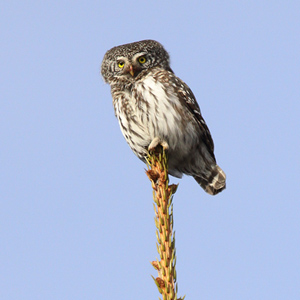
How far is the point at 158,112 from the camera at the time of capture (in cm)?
481

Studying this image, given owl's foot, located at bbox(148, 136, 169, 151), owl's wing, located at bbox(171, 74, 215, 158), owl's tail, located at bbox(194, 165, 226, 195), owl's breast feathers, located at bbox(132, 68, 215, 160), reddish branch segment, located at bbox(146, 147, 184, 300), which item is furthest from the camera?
owl's tail, located at bbox(194, 165, 226, 195)

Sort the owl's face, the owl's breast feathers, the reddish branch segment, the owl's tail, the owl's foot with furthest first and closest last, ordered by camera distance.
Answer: the owl's tail < the owl's face < the owl's breast feathers < the owl's foot < the reddish branch segment

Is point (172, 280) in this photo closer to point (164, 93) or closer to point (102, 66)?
point (164, 93)

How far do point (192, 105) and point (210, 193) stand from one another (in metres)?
1.21

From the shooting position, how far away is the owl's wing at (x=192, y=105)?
5.18 metres

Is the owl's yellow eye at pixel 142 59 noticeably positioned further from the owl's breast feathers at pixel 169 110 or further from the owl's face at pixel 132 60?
the owl's breast feathers at pixel 169 110

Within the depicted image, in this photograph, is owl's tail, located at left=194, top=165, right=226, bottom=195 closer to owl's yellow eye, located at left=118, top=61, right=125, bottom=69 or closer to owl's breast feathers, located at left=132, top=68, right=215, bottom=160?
→ owl's breast feathers, located at left=132, top=68, right=215, bottom=160

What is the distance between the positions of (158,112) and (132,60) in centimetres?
109

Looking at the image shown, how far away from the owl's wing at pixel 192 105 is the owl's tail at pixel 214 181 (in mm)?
289

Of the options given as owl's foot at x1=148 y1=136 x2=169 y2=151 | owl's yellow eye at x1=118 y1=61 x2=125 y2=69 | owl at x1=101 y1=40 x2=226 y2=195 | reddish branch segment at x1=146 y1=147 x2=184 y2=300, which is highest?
owl's yellow eye at x1=118 y1=61 x2=125 y2=69

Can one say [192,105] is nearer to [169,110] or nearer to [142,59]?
[169,110]

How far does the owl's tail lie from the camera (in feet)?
18.5

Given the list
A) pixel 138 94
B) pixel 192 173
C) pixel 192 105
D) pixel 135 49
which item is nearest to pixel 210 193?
pixel 192 173

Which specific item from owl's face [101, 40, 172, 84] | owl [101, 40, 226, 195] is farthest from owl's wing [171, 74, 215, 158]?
owl's face [101, 40, 172, 84]
